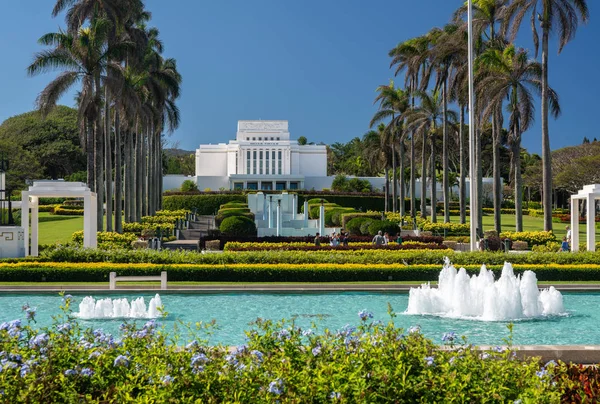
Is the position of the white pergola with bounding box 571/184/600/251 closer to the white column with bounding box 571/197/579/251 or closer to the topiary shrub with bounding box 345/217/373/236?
the white column with bounding box 571/197/579/251

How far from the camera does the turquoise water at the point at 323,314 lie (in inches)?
494

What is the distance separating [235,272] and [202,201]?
47.3 m

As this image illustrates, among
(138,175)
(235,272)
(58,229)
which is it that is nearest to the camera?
(235,272)

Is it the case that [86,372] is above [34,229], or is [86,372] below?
below

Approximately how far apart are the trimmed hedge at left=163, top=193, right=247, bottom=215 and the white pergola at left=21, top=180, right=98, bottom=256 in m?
38.9

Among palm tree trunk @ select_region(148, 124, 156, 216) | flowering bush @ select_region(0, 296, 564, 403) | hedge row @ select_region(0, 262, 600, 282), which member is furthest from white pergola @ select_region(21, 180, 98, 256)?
palm tree trunk @ select_region(148, 124, 156, 216)

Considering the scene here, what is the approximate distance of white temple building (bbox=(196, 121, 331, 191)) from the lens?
90875 mm

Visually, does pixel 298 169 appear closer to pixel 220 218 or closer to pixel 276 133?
pixel 276 133

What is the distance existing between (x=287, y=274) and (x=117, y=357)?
13.4 metres

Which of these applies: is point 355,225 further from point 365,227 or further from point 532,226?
point 532,226

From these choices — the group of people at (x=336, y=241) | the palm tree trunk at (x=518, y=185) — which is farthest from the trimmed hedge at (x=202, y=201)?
the palm tree trunk at (x=518, y=185)

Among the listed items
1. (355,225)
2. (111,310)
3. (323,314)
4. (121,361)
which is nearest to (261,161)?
(355,225)

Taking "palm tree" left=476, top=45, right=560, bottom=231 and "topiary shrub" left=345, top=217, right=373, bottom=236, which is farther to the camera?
"topiary shrub" left=345, top=217, right=373, bottom=236

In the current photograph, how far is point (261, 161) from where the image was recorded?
319 ft
